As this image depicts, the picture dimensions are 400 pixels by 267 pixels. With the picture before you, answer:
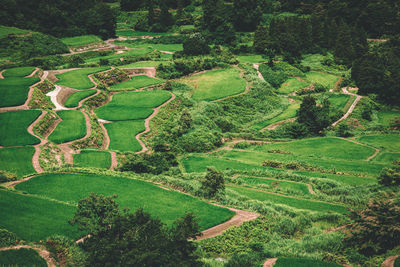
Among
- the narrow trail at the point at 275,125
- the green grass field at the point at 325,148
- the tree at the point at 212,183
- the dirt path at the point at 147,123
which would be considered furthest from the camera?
the narrow trail at the point at 275,125

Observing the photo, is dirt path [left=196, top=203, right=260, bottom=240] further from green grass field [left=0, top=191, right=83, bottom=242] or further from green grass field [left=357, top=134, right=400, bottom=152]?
green grass field [left=357, top=134, right=400, bottom=152]

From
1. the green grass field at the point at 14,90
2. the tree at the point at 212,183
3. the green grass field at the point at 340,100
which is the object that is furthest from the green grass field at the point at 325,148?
the green grass field at the point at 14,90

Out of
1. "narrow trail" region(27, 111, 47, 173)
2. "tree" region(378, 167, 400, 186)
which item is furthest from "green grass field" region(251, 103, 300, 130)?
"narrow trail" region(27, 111, 47, 173)

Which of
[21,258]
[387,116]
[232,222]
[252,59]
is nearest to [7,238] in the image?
[21,258]

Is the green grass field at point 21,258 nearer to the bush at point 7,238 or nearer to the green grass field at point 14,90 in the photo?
the bush at point 7,238

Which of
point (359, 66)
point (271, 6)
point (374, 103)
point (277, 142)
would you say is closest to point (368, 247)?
point (277, 142)

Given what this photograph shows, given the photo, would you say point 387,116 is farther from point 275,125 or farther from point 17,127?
point 17,127
